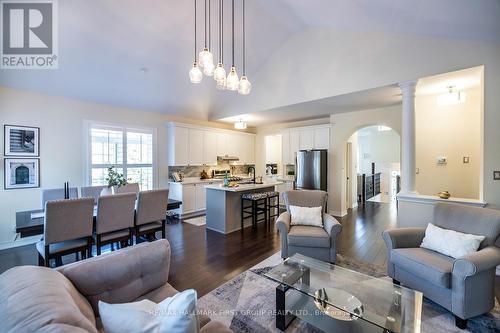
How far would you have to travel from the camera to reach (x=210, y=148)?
6.63m

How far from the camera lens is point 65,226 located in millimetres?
2424

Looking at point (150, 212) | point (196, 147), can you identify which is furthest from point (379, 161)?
point (150, 212)

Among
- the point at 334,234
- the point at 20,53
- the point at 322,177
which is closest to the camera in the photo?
the point at 334,234

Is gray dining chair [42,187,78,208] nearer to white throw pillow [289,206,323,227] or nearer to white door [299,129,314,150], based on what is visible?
white throw pillow [289,206,323,227]

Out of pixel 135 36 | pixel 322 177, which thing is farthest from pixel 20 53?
pixel 322 177

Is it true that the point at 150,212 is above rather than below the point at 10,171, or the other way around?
below

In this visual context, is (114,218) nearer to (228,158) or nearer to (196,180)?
(196,180)

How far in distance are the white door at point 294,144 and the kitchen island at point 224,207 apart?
2.14 metres

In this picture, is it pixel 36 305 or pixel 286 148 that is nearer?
pixel 36 305

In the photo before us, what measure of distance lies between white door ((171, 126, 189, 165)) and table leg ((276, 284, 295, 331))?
467 cm

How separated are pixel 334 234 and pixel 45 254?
135 inches

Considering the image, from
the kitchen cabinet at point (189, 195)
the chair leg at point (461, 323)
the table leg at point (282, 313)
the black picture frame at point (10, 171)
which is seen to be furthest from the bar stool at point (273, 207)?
the black picture frame at point (10, 171)

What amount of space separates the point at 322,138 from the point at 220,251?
4.09 meters

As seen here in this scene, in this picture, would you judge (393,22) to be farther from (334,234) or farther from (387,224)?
(387,224)
